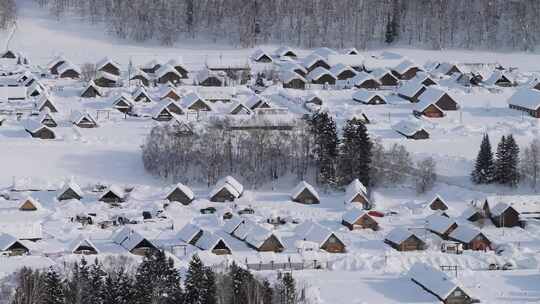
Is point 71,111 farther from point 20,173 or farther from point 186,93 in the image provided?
point 20,173

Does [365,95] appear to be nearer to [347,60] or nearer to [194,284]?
[347,60]

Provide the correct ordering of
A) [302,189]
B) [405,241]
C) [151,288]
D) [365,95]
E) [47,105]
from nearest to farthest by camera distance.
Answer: [151,288] < [405,241] < [302,189] < [47,105] < [365,95]

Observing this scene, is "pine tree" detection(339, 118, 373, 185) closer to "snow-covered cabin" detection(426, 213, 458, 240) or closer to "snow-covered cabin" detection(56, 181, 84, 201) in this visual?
"snow-covered cabin" detection(426, 213, 458, 240)

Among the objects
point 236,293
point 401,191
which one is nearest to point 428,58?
point 401,191

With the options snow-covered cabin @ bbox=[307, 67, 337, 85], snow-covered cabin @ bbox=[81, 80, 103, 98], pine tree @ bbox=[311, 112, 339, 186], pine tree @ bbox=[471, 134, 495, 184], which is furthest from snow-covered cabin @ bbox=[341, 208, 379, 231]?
snow-covered cabin @ bbox=[307, 67, 337, 85]

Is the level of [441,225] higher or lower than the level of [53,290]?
lower

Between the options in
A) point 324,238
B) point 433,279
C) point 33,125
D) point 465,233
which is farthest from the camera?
point 33,125

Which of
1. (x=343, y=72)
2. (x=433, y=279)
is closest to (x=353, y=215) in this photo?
(x=433, y=279)

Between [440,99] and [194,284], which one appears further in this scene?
[440,99]
